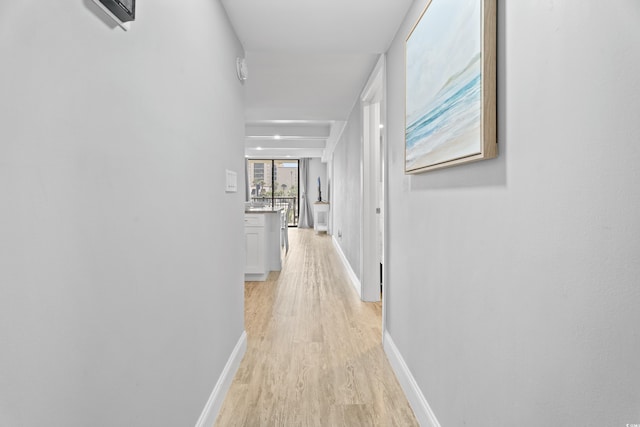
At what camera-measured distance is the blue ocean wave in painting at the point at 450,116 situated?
44.6 inches

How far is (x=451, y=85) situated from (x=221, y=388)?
1786 mm

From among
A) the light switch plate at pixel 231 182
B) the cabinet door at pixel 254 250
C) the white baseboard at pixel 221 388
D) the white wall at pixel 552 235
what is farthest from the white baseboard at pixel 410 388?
the cabinet door at pixel 254 250

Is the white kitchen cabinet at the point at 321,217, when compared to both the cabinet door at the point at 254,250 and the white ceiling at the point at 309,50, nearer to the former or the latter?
the white ceiling at the point at 309,50

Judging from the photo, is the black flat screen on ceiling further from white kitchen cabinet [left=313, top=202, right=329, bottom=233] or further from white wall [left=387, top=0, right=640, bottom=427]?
white kitchen cabinet [left=313, top=202, right=329, bottom=233]

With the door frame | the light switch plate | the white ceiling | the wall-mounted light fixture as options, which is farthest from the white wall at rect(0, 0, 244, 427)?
the door frame

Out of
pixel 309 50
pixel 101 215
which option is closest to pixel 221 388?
pixel 101 215

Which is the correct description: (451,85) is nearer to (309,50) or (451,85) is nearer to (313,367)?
(309,50)

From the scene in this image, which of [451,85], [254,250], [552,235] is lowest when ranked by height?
[254,250]

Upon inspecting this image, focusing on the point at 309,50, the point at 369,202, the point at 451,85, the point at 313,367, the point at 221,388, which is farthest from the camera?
the point at 369,202

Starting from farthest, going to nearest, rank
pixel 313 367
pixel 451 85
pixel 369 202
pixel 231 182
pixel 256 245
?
pixel 256 245 → pixel 369 202 → pixel 313 367 → pixel 231 182 → pixel 451 85

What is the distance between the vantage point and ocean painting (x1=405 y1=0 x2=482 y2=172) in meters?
1.13

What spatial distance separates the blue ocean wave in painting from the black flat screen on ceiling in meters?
0.97

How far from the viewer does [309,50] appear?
8.45 feet

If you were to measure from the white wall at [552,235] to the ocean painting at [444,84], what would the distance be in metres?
0.08
